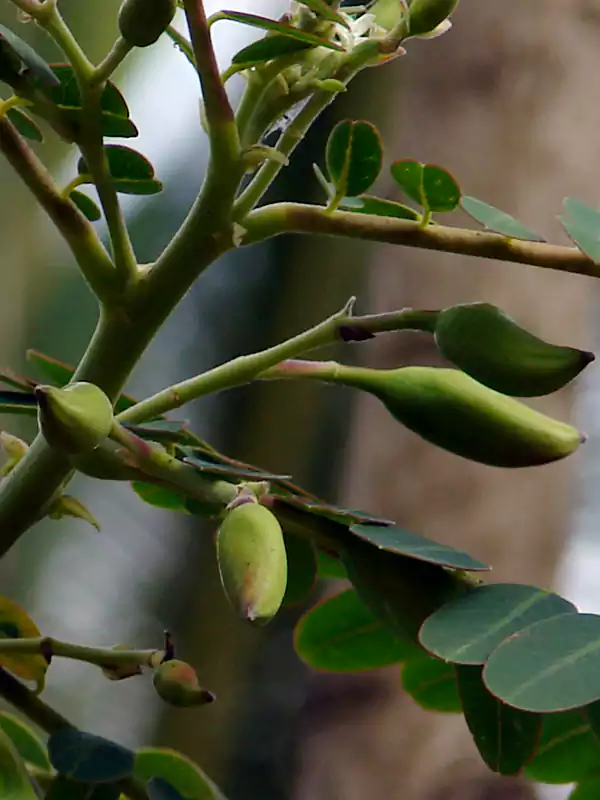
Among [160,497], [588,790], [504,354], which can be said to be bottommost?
[588,790]

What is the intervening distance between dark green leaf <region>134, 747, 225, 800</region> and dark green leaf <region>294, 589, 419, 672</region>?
0.07 m

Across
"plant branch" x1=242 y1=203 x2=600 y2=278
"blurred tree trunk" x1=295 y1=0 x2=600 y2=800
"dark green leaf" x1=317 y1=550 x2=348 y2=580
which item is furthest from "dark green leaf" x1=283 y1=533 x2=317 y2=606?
"blurred tree trunk" x1=295 y1=0 x2=600 y2=800

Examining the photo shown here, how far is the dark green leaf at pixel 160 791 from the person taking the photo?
0.31m

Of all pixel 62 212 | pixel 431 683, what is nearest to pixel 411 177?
pixel 62 212

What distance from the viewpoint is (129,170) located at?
0.31 metres

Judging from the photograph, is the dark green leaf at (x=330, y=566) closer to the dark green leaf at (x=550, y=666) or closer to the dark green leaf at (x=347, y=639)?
the dark green leaf at (x=347, y=639)

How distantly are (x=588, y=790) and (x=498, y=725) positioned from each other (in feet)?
0.34

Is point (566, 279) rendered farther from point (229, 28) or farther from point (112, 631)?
point (112, 631)

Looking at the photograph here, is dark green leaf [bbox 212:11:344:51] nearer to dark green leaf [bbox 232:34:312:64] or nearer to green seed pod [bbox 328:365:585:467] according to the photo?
dark green leaf [bbox 232:34:312:64]

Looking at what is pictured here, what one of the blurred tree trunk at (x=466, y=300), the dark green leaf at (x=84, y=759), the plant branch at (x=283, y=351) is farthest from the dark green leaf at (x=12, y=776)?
the blurred tree trunk at (x=466, y=300)

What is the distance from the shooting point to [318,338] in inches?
11.4

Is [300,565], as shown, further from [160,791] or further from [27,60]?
[27,60]

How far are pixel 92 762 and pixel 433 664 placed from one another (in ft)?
0.49

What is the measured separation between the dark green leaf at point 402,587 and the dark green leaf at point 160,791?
10cm
